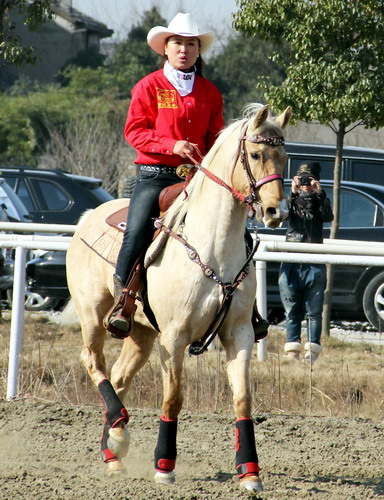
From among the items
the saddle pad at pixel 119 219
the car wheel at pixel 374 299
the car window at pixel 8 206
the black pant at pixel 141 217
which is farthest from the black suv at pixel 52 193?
the black pant at pixel 141 217

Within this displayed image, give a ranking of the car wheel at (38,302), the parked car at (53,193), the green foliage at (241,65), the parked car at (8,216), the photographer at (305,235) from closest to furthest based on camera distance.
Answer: the photographer at (305,235) → the parked car at (8,216) → the car wheel at (38,302) → the parked car at (53,193) → the green foliage at (241,65)

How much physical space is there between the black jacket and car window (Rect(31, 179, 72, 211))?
6247 millimetres

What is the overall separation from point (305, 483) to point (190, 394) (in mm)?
2305

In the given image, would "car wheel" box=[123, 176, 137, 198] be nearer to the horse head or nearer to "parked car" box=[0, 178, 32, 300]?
the horse head

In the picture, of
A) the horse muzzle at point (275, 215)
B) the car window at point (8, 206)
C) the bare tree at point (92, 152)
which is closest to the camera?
the horse muzzle at point (275, 215)

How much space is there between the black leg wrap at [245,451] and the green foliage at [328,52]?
6.65 metres

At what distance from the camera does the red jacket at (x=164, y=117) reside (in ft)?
19.4

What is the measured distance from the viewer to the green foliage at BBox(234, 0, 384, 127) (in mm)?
11320

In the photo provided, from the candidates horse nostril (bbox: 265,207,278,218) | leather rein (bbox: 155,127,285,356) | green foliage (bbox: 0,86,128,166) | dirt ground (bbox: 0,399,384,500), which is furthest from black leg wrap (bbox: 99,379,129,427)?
green foliage (bbox: 0,86,128,166)

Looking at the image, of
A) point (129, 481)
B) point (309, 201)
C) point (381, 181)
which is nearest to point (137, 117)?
point (129, 481)

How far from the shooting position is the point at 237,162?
209 inches

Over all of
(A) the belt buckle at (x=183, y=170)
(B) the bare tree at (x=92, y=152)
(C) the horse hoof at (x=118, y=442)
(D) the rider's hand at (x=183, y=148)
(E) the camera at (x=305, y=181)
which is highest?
(D) the rider's hand at (x=183, y=148)

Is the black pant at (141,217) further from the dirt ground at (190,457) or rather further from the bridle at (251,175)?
the dirt ground at (190,457)

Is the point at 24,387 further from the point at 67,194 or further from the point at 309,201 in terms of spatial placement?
the point at 67,194
